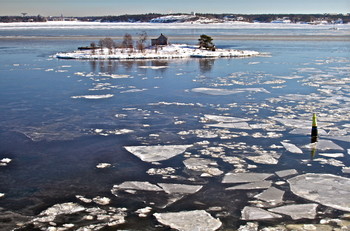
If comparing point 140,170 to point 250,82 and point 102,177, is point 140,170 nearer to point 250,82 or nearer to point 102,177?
point 102,177

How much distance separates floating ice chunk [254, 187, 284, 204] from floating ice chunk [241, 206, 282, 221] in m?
0.40

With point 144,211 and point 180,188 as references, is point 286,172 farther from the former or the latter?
point 144,211

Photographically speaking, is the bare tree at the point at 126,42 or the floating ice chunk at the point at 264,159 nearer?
the floating ice chunk at the point at 264,159

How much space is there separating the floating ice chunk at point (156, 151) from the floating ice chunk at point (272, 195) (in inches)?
90.7

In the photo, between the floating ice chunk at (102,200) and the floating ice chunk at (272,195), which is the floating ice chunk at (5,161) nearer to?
the floating ice chunk at (102,200)

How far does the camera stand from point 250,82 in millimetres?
18500

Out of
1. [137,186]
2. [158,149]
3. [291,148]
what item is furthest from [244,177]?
[158,149]

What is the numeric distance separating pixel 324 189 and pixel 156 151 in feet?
10.9

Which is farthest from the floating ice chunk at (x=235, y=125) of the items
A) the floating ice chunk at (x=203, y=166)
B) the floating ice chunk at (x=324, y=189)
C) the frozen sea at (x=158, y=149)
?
the floating ice chunk at (x=324, y=189)

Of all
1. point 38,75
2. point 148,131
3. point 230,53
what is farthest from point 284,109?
point 230,53

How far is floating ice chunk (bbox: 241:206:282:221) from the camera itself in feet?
19.7

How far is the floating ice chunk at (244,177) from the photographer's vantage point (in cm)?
740

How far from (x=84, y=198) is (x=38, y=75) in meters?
15.5

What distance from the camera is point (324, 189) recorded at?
7.04 metres
